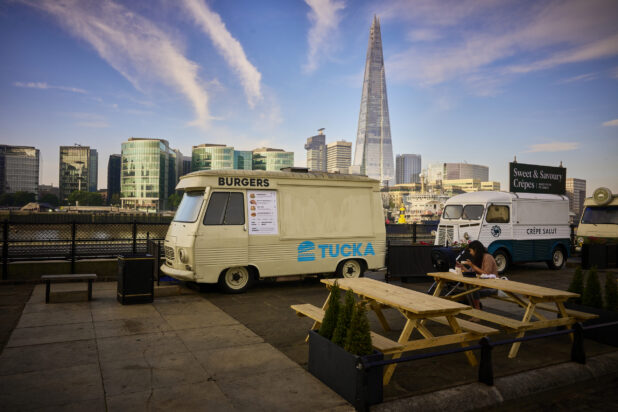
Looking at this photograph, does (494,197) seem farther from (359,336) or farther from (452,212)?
(359,336)

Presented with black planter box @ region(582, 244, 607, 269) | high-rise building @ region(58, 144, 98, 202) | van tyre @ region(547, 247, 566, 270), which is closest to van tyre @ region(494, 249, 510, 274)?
van tyre @ region(547, 247, 566, 270)

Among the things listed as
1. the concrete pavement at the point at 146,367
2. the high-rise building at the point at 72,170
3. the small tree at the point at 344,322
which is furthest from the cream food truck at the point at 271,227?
the high-rise building at the point at 72,170

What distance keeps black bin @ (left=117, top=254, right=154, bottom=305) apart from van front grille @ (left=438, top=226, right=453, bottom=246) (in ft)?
33.2

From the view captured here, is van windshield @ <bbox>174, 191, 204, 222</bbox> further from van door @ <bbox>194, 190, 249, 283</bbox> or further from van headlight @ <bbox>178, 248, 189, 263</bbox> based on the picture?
van headlight @ <bbox>178, 248, 189, 263</bbox>

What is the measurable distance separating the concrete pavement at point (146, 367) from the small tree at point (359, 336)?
1.86 feet

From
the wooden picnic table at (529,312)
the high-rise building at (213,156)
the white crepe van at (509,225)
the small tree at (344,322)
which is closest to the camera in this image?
the small tree at (344,322)

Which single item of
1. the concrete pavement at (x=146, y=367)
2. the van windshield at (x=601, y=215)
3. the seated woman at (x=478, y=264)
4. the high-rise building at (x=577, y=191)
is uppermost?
the high-rise building at (x=577, y=191)

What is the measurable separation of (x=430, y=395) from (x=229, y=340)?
10.0 feet

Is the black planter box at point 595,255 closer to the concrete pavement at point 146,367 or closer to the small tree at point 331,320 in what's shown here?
the concrete pavement at point 146,367

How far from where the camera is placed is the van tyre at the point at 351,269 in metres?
11.1

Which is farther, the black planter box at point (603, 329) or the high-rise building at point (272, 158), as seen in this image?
the high-rise building at point (272, 158)

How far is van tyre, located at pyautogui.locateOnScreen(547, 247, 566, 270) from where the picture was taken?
51.3 ft

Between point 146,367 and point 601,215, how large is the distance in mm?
19439

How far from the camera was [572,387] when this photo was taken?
5.04m
